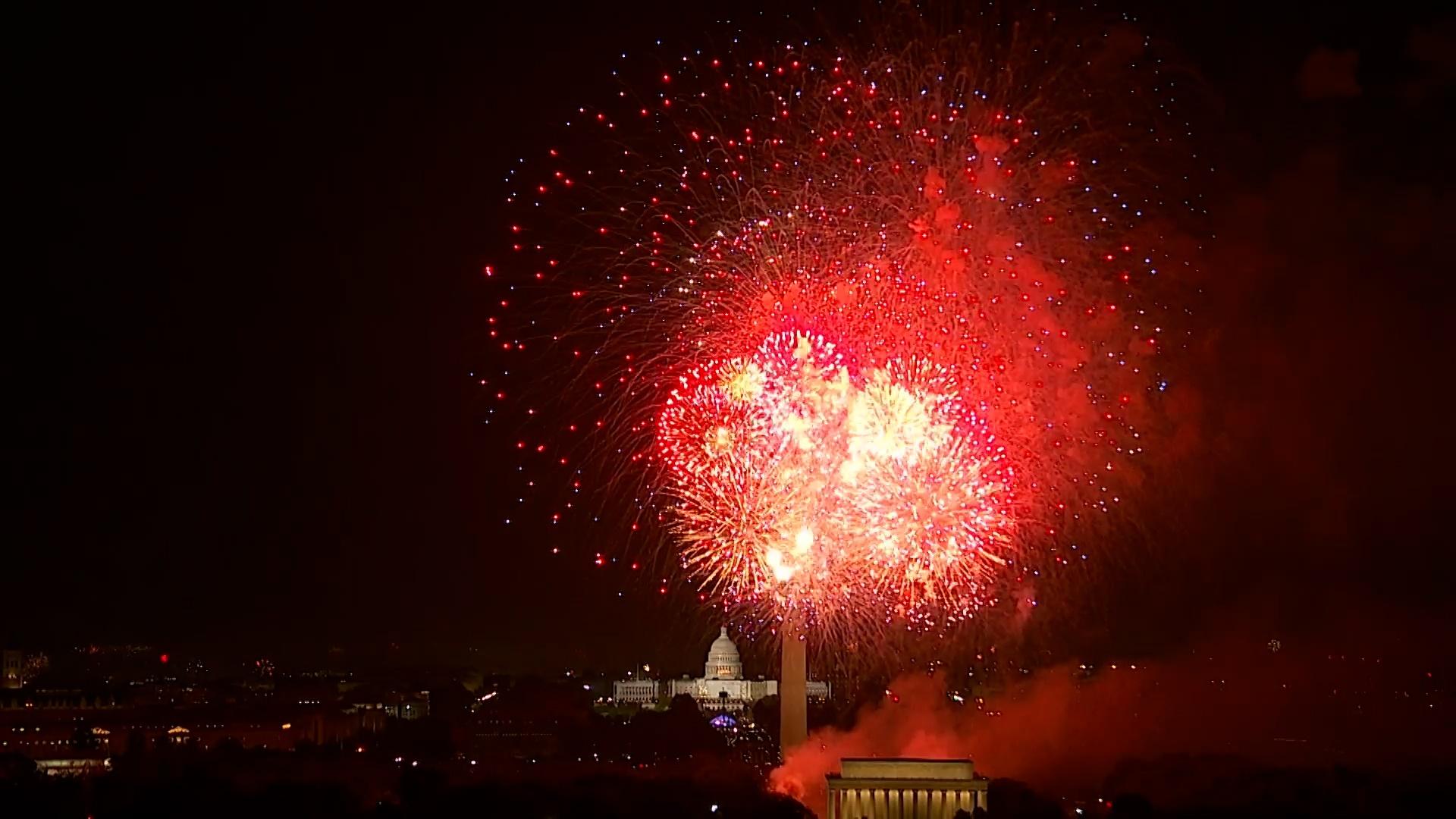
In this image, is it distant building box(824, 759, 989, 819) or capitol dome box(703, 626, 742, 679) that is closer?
distant building box(824, 759, 989, 819)

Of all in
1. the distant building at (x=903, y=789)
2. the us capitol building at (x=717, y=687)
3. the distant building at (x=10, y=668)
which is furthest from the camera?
the distant building at (x=10, y=668)

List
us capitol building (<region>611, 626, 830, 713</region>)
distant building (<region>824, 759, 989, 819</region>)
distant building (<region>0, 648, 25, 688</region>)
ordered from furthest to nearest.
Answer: distant building (<region>0, 648, 25, 688</region>) < us capitol building (<region>611, 626, 830, 713</region>) < distant building (<region>824, 759, 989, 819</region>)

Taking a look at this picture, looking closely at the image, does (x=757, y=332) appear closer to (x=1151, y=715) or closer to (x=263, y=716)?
(x=1151, y=715)

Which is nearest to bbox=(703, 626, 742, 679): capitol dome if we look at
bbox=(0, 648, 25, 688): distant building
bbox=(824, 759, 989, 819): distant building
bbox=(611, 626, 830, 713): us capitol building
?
bbox=(611, 626, 830, 713): us capitol building

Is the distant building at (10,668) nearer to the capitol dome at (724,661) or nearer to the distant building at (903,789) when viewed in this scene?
the capitol dome at (724,661)

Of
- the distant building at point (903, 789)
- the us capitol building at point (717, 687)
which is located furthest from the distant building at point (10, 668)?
the distant building at point (903, 789)

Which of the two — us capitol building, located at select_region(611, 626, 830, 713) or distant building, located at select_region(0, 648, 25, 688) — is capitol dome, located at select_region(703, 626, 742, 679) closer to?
us capitol building, located at select_region(611, 626, 830, 713)

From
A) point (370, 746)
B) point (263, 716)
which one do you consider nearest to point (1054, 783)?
point (370, 746)

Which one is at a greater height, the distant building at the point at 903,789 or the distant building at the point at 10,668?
the distant building at the point at 10,668
